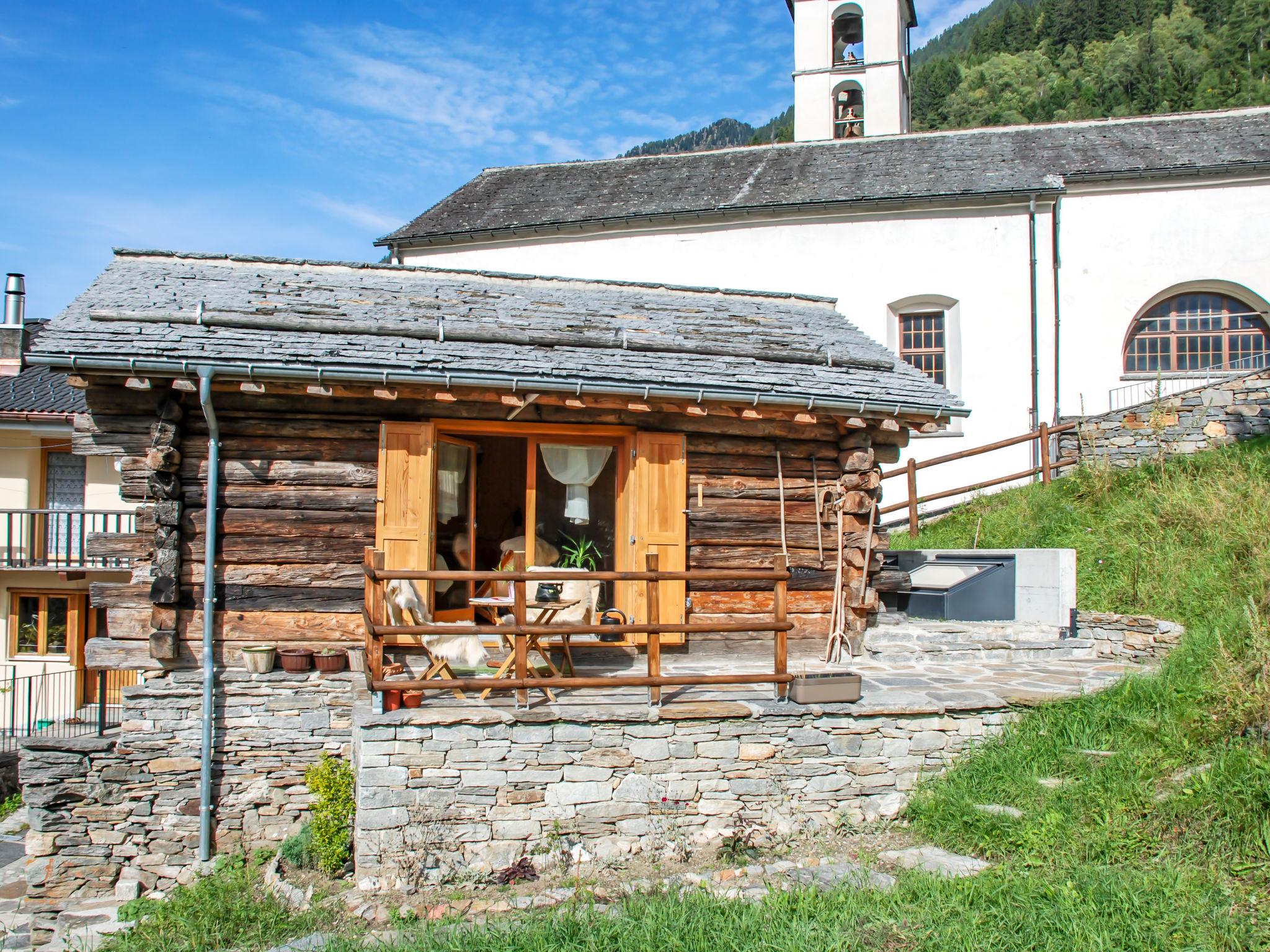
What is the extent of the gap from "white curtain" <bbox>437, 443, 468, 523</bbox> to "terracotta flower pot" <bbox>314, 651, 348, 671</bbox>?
1.46 metres

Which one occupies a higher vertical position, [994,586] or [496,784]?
[994,586]

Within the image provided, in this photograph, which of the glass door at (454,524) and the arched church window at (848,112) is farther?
the arched church window at (848,112)

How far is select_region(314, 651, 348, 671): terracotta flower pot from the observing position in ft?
24.6

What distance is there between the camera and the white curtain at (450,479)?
815 cm

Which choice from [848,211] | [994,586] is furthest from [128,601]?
[848,211]

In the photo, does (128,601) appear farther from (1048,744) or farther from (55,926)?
(1048,744)


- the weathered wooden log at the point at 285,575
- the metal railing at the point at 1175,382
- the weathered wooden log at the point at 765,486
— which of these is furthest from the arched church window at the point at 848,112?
the weathered wooden log at the point at 285,575

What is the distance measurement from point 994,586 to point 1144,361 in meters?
10.1

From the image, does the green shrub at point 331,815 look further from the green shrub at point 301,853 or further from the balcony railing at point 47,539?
the balcony railing at point 47,539

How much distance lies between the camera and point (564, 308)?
31.6ft

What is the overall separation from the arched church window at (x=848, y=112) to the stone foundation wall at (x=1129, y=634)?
1587 centimetres

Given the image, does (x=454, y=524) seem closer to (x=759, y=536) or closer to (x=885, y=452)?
(x=759, y=536)

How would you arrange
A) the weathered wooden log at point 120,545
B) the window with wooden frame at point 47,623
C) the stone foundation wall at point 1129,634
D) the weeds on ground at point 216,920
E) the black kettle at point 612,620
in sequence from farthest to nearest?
the window with wooden frame at point 47,623 → the stone foundation wall at point 1129,634 → the black kettle at point 612,620 → the weathered wooden log at point 120,545 → the weeds on ground at point 216,920

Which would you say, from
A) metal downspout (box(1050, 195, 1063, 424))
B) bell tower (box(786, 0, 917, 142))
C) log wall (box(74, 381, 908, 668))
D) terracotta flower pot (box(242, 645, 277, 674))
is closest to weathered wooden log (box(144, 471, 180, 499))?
log wall (box(74, 381, 908, 668))
